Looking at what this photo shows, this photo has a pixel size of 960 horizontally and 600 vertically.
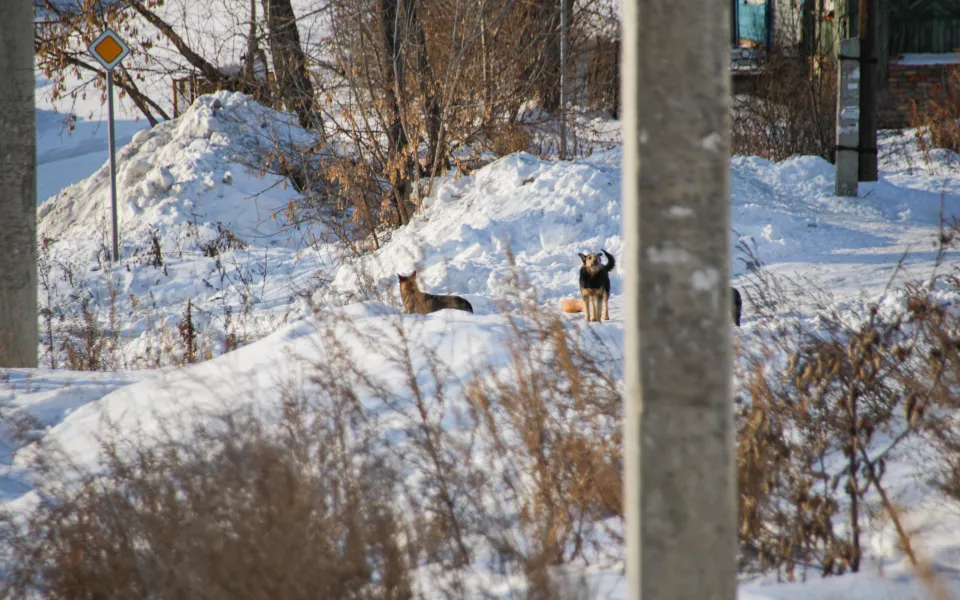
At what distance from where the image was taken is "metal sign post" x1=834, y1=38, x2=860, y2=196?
1131 cm

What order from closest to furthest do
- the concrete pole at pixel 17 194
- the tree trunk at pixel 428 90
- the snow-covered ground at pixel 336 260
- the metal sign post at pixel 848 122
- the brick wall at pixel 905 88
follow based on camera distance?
the snow-covered ground at pixel 336 260 → the concrete pole at pixel 17 194 → the metal sign post at pixel 848 122 → the tree trunk at pixel 428 90 → the brick wall at pixel 905 88

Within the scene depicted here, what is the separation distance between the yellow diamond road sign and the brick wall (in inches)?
552

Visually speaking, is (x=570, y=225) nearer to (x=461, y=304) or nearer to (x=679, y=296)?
(x=461, y=304)

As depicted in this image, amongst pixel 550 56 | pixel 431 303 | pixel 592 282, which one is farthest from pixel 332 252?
pixel 592 282

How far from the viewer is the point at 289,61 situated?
1260cm

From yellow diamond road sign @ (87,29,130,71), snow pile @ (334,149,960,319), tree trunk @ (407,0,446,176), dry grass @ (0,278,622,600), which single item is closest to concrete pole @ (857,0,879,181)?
snow pile @ (334,149,960,319)

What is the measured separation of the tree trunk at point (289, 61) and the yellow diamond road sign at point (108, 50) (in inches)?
83.9

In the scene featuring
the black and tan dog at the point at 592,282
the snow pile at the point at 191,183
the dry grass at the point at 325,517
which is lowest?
Answer: the dry grass at the point at 325,517

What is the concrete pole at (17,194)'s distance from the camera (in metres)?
6.37

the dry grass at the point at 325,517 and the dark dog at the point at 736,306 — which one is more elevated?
the dark dog at the point at 736,306

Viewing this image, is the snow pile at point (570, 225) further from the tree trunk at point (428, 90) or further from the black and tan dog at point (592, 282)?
the black and tan dog at point (592, 282)

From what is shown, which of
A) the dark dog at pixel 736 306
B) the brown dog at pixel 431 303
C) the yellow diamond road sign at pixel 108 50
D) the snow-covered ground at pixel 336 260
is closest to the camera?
the snow-covered ground at pixel 336 260

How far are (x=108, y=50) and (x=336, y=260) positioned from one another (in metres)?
3.78

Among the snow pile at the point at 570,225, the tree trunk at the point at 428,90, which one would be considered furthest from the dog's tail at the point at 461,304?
the tree trunk at the point at 428,90
